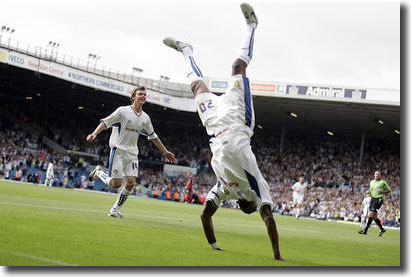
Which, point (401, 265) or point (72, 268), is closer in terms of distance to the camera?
point (72, 268)

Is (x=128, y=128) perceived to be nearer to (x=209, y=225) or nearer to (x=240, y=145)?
(x=209, y=225)

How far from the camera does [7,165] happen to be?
4916 cm

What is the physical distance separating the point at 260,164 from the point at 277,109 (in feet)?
24.0

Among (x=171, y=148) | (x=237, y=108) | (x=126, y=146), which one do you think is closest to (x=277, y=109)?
(x=171, y=148)

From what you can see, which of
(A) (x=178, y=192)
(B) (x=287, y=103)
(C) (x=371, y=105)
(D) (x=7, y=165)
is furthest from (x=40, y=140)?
(C) (x=371, y=105)

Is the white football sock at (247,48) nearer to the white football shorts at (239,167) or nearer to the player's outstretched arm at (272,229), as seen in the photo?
the white football shorts at (239,167)

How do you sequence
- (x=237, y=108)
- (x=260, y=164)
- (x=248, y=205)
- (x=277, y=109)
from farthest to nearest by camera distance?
(x=260, y=164)
(x=277, y=109)
(x=248, y=205)
(x=237, y=108)

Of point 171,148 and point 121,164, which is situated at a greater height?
point 171,148

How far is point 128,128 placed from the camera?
14539 mm

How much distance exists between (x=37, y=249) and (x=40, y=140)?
53272mm

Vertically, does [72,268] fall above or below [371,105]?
below

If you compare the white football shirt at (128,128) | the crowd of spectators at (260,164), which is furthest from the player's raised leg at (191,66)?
the crowd of spectators at (260,164)

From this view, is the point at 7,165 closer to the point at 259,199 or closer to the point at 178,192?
the point at 178,192

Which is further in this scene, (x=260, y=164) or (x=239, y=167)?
(x=260, y=164)
